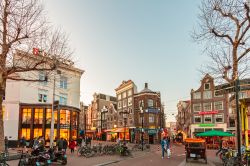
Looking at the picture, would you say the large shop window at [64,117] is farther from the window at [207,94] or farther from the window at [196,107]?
the window at [207,94]

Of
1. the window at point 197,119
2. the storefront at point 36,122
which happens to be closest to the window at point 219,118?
the window at point 197,119

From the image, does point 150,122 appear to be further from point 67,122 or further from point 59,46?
point 59,46

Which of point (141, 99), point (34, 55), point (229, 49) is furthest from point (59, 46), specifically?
point (141, 99)

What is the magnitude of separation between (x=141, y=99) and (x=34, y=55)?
44513 mm

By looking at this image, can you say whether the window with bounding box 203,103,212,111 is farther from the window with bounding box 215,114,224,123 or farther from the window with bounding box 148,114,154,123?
the window with bounding box 148,114,154,123

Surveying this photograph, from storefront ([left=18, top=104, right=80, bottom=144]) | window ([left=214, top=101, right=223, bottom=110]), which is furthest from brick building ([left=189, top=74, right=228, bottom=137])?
storefront ([left=18, top=104, right=80, bottom=144])

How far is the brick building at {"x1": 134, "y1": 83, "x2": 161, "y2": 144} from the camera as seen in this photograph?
6038 cm

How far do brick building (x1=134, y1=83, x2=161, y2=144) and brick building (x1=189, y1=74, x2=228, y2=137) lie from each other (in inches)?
334

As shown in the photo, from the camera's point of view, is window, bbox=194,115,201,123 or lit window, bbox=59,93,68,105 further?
window, bbox=194,115,201,123

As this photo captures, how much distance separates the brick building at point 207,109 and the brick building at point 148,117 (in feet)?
27.8

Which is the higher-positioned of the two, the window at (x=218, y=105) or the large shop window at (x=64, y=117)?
the window at (x=218, y=105)

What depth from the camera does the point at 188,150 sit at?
19.3 meters

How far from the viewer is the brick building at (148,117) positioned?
6038 cm

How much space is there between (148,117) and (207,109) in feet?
45.0
